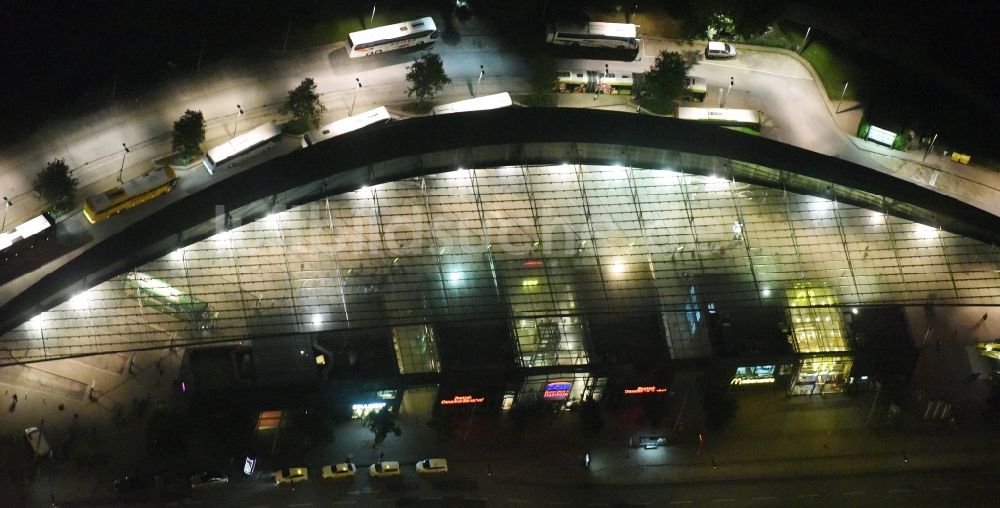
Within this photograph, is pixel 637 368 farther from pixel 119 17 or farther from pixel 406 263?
pixel 119 17

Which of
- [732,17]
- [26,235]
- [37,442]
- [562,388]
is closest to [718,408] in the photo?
[562,388]

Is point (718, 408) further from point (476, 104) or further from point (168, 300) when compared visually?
point (168, 300)

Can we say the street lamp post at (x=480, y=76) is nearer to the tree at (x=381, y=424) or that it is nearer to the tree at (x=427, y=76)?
the tree at (x=427, y=76)

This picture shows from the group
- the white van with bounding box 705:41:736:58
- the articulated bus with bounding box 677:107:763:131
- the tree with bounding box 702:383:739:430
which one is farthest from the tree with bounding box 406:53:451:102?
the tree with bounding box 702:383:739:430

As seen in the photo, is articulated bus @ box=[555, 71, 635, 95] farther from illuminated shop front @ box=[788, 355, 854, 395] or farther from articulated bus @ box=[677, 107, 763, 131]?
illuminated shop front @ box=[788, 355, 854, 395]

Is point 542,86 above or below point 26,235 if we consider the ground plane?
above

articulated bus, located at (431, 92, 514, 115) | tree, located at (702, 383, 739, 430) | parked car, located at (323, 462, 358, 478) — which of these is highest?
articulated bus, located at (431, 92, 514, 115)

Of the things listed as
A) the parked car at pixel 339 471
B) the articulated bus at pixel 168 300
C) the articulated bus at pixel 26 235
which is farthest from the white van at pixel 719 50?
the articulated bus at pixel 26 235
